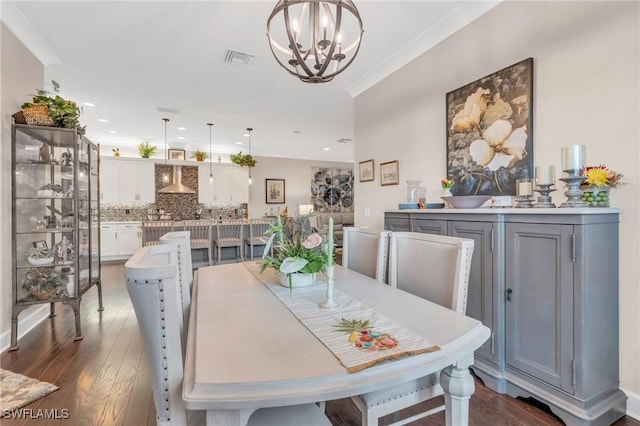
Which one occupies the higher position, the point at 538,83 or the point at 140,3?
the point at 140,3

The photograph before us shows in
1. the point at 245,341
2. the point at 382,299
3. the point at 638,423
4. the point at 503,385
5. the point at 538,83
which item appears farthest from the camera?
the point at 538,83

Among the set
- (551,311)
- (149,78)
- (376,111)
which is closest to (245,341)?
(551,311)

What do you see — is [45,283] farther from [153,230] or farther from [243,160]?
[243,160]

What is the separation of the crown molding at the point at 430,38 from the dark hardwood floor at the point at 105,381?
112 inches

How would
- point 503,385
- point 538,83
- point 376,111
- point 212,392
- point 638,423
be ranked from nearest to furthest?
point 212,392 < point 638,423 < point 503,385 < point 538,83 < point 376,111

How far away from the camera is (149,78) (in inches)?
152

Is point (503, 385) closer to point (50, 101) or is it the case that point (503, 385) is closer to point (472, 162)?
point (472, 162)

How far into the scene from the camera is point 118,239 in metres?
6.88

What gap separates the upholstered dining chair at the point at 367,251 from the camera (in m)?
1.91

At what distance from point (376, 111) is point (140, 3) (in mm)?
2624

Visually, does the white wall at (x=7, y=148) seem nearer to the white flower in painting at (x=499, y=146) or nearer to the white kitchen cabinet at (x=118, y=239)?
the white flower in painting at (x=499, y=146)

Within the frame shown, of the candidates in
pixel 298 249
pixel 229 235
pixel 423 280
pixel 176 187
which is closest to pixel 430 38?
pixel 423 280

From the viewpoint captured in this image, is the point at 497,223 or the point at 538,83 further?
the point at 538,83

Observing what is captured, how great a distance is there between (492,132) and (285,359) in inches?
92.4
